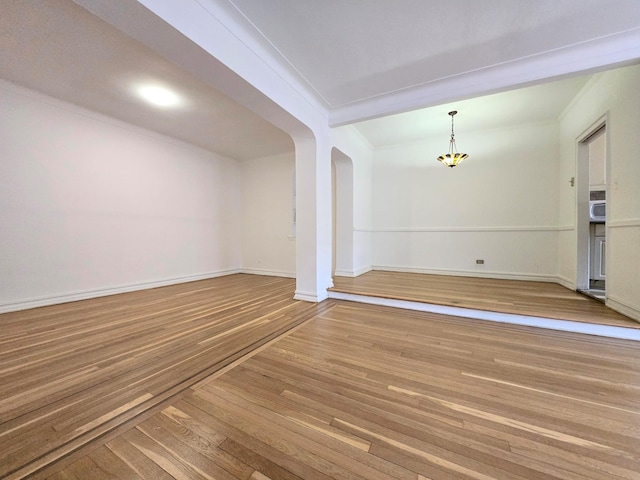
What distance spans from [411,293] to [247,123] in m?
3.71

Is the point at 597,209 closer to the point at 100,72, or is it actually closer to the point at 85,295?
the point at 100,72

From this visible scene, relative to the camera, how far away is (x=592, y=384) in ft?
5.08

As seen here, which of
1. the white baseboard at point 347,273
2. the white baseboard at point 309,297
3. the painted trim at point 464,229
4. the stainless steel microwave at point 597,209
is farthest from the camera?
the white baseboard at point 347,273

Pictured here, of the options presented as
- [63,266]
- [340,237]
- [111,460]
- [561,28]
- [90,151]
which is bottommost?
[111,460]

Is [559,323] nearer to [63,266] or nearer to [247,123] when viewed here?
[247,123]

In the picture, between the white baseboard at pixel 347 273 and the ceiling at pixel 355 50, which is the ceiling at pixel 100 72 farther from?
the white baseboard at pixel 347 273

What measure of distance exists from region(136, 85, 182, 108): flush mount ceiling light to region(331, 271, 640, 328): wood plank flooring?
3.49 meters

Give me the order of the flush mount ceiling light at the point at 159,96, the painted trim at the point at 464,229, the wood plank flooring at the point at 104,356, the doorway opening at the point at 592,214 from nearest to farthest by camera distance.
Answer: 1. the wood plank flooring at the point at 104,356
2. the flush mount ceiling light at the point at 159,96
3. the doorway opening at the point at 592,214
4. the painted trim at the point at 464,229

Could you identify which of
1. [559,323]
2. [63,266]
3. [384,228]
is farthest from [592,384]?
[63,266]

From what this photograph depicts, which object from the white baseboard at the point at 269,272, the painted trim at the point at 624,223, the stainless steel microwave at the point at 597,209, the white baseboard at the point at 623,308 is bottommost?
the white baseboard at the point at 269,272

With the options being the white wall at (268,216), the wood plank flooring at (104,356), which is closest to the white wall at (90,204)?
the wood plank flooring at (104,356)

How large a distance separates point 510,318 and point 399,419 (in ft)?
7.28

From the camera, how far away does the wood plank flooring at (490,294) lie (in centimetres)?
253

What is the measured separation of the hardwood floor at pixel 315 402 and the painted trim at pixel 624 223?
1.14 meters
